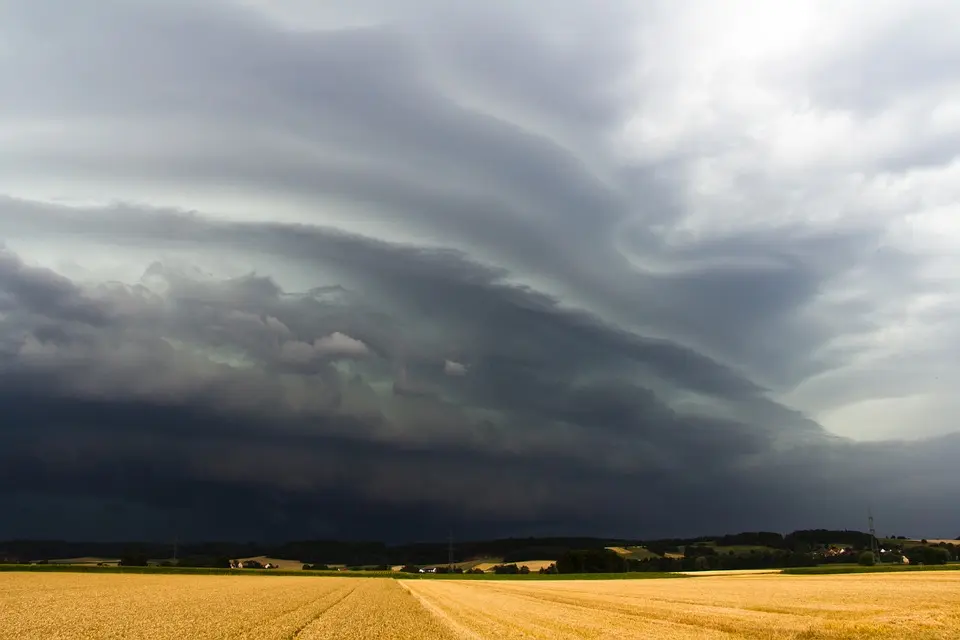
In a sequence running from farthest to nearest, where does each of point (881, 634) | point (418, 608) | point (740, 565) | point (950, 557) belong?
1. point (740, 565)
2. point (950, 557)
3. point (418, 608)
4. point (881, 634)

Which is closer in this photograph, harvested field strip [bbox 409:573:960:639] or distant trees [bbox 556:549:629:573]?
harvested field strip [bbox 409:573:960:639]

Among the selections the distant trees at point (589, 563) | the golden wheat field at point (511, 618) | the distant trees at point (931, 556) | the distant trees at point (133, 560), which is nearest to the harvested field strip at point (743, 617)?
the golden wheat field at point (511, 618)

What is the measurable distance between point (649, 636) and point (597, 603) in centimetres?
2628

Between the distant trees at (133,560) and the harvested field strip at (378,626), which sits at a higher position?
the harvested field strip at (378,626)

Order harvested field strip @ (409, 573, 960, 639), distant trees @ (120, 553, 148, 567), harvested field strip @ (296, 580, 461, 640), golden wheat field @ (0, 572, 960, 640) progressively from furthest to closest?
1. distant trees @ (120, 553, 148, 567)
2. harvested field strip @ (296, 580, 461, 640)
3. golden wheat field @ (0, 572, 960, 640)
4. harvested field strip @ (409, 573, 960, 639)

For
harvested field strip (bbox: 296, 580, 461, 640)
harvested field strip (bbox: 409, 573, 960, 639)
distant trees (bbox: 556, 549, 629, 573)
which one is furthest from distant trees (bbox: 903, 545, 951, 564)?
harvested field strip (bbox: 296, 580, 461, 640)

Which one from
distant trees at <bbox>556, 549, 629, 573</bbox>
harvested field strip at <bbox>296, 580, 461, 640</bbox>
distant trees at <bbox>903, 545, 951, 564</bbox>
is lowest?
distant trees at <bbox>556, 549, 629, 573</bbox>

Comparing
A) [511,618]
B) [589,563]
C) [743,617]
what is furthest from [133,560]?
[743,617]

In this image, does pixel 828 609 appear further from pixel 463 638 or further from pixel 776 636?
pixel 463 638

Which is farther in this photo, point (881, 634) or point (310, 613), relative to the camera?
point (310, 613)

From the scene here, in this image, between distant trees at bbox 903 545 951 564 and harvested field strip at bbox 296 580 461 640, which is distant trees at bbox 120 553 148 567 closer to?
harvested field strip at bbox 296 580 461 640

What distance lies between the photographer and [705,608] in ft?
145

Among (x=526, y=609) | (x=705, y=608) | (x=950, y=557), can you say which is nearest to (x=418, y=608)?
(x=526, y=609)

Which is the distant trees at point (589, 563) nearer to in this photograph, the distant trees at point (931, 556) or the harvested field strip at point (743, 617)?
the distant trees at point (931, 556)
